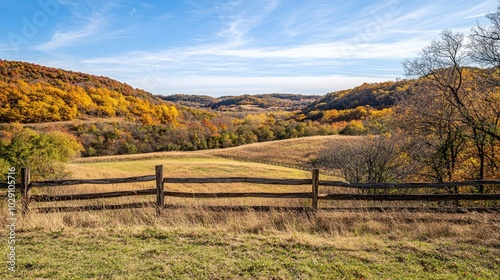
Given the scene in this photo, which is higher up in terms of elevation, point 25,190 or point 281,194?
point 25,190

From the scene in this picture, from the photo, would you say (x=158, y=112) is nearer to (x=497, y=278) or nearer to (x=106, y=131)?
(x=106, y=131)

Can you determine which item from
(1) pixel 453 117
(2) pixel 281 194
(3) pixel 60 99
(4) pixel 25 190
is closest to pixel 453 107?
(1) pixel 453 117

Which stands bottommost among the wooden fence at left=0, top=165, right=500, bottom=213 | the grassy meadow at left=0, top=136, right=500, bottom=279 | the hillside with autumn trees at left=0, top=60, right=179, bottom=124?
Result: the grassy meadow at left=0, top=136, right=500, bottom=279

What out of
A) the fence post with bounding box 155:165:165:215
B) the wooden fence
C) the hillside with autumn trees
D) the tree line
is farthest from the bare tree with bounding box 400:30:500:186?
the hillside with autumn trees

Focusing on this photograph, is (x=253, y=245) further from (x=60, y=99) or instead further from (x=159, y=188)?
(x=60, y=99)

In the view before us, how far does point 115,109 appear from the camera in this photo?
110 metres

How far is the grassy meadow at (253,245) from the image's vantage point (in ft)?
17.1

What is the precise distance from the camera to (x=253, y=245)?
6.40 meters

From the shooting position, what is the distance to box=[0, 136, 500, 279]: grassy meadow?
5203mm

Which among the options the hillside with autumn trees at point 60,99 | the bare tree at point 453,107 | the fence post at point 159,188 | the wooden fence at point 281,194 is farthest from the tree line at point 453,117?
the hillside with autumn trees at point 60,99

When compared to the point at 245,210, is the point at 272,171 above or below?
below

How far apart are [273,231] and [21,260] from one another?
202 inches

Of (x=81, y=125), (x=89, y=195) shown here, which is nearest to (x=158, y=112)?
(x=81, y=125)

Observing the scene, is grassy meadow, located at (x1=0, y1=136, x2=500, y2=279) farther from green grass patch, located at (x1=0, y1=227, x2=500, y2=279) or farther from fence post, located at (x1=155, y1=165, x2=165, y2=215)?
fence post, located at (x1=155, y1=165, x2=165, y2=215)
